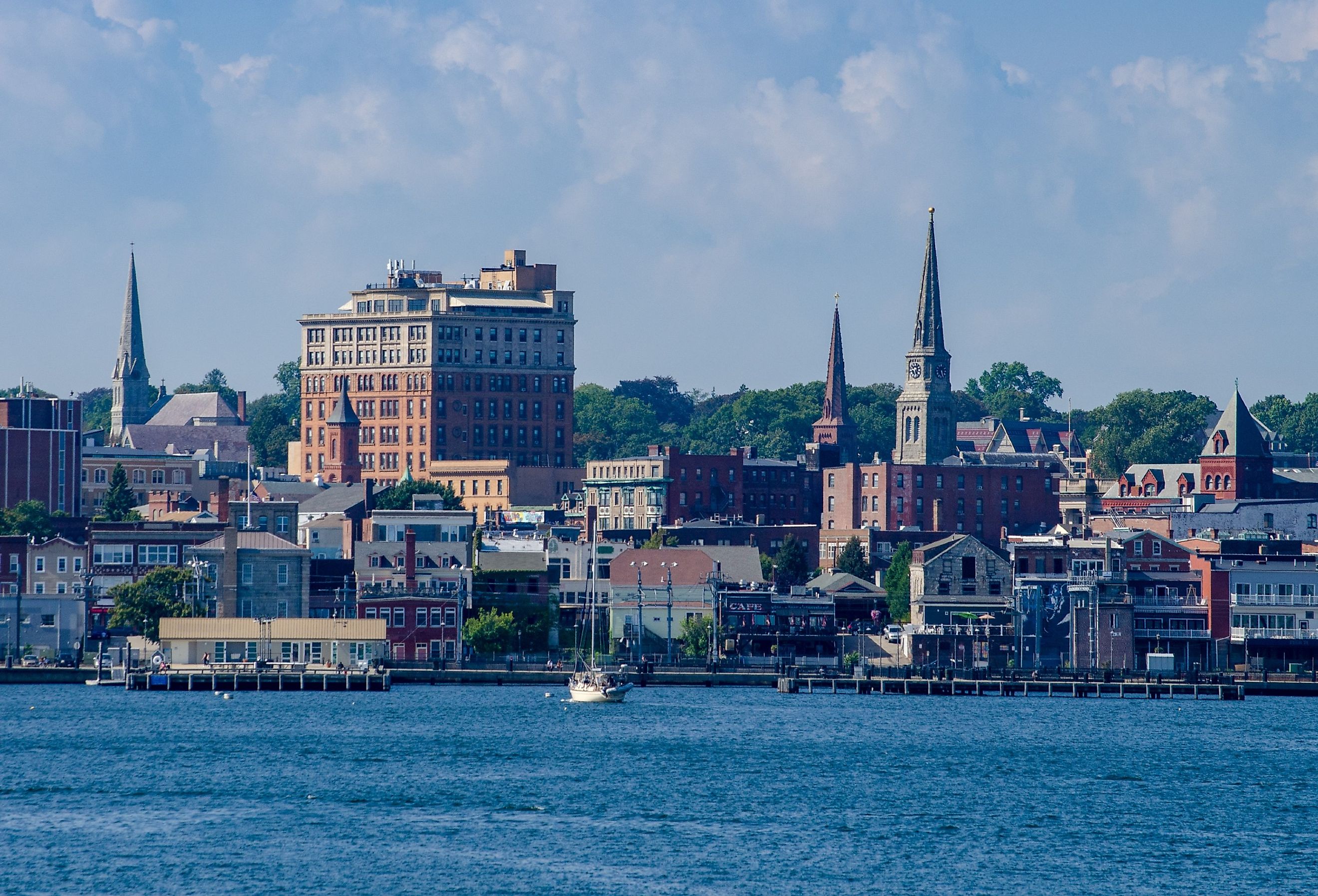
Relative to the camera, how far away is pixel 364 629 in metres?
151

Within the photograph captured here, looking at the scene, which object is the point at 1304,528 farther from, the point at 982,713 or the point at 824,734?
the point at 824,734

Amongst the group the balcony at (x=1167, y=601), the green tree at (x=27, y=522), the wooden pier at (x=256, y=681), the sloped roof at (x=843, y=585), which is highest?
the green tree at (x=27, y=522)

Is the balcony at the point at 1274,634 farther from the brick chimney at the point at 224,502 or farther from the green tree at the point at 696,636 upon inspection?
the brick chimney at the point at 224,502

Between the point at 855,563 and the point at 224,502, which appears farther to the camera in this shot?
the point at 855,563

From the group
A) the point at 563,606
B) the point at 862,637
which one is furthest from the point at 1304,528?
the point at 563,606

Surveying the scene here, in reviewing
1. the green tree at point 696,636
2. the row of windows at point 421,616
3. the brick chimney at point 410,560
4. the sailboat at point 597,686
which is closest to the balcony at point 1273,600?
the green tree at point 696,636

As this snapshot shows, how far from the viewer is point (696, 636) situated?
161875 millimetres

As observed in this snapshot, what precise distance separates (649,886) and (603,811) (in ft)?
51.3

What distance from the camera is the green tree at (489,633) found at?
156375mm

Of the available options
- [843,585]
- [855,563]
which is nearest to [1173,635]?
[843,585]

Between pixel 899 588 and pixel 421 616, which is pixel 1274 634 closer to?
pixel 899 588

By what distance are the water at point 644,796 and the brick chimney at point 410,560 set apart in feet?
46.9

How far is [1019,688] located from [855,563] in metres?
46.7

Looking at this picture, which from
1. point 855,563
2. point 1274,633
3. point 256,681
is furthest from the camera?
point 855,563
